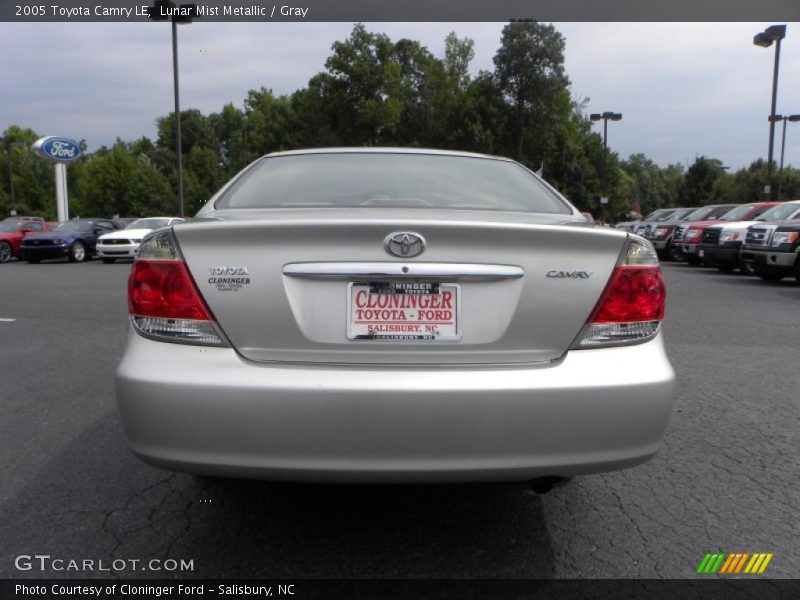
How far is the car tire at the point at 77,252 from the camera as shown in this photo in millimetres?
21780

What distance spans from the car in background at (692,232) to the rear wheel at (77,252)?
1854cm

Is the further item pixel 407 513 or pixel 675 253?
pixel 675 253

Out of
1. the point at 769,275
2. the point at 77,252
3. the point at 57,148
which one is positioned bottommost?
the point at 77,252

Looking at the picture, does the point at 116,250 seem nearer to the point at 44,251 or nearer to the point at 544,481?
the point at 44,251

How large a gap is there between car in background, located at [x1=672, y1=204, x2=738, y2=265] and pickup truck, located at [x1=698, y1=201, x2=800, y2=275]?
145 cm

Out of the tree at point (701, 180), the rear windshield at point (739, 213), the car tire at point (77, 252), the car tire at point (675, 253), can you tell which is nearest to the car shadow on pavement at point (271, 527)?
the rear windshield at point (739, 213)

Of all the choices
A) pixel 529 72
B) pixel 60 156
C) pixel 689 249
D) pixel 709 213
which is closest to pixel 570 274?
pixel 689 249

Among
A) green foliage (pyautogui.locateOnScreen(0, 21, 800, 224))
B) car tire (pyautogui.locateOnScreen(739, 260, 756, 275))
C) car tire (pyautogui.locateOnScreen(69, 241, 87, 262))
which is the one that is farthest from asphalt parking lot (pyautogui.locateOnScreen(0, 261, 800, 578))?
green foliage (pyautogui.locateOnScreen(0, 21, 800, 224))

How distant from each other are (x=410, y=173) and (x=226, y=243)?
4.43 ft

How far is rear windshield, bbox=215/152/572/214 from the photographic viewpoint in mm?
2992

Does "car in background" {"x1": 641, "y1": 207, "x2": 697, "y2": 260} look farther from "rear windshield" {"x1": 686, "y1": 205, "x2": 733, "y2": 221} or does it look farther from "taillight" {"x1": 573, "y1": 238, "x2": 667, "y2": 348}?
"taillight" {"x1": 573, "y1": 238, "x2": 667, "y2": 348}

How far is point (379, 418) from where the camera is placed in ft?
6.62

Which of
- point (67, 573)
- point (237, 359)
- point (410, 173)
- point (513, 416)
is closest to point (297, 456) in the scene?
point (237, 359)

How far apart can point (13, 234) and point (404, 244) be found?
79.5 ft
